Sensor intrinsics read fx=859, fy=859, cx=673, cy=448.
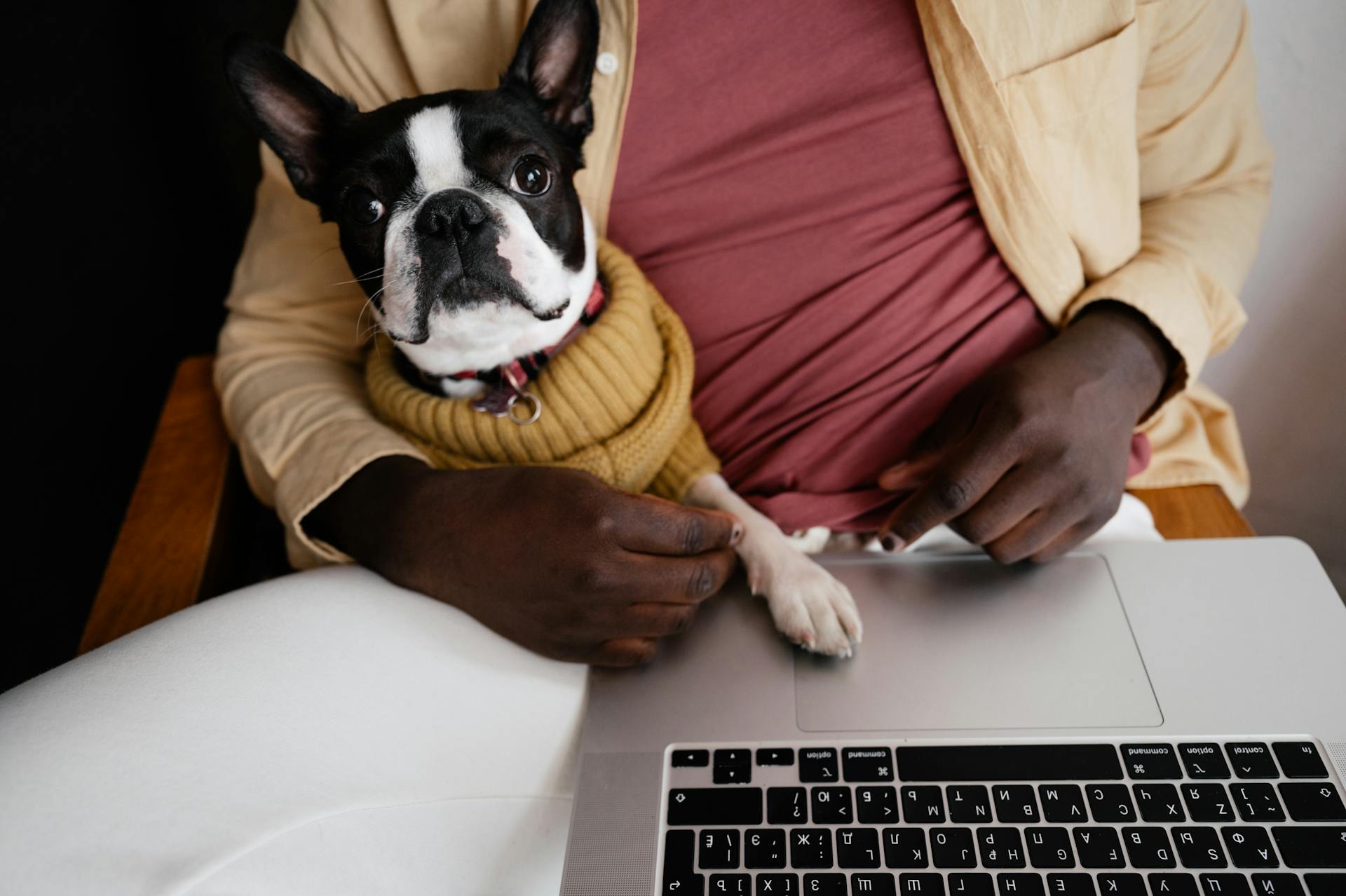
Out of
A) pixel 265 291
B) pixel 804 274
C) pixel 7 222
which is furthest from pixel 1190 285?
pixel 7 222

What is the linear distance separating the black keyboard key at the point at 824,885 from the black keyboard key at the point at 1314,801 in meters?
0.33

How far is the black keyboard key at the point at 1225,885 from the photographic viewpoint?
1.94 ft

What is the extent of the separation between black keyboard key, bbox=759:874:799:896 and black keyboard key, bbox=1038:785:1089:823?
0.19m

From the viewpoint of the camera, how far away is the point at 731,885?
2.08ft

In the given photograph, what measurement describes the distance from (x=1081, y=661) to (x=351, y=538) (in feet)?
2.28

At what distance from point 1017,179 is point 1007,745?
23.1 inches

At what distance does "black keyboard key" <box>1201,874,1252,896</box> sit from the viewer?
0.59 meters

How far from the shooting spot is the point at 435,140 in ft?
3.05

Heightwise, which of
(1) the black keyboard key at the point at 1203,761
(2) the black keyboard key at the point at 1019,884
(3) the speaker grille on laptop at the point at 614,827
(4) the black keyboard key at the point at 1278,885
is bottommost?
(4) the black keyboard key at the point at 1278,885

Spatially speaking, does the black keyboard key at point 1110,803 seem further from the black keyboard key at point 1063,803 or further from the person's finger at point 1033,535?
the person's finger at point 1033,535

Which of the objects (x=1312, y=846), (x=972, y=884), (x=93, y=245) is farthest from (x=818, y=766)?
(x=93, y=245)

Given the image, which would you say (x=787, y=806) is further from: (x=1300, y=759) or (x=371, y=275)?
(x=371, y=275)

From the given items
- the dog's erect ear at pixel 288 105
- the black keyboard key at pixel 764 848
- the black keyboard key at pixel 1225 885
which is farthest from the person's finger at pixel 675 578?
the dog's erect ear at pixel 288 105

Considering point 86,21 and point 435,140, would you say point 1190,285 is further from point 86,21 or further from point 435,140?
point 86,21
